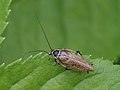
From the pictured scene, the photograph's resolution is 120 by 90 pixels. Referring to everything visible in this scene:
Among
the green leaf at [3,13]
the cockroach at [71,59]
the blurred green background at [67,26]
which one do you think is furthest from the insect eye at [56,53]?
the green leaf at [3,13]

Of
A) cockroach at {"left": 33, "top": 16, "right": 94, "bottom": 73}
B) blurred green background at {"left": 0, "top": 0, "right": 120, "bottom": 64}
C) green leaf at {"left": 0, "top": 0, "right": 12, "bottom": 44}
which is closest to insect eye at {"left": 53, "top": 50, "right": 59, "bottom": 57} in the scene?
cockroach at {"left": 33, "top": 16, "right": 94, "bottom": 73}

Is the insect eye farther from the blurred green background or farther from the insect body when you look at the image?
the blurred green background

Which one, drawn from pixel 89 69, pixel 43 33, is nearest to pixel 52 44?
pixel 43 33

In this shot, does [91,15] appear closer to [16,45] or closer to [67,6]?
[67,6]

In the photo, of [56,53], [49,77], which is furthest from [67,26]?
[49,77]

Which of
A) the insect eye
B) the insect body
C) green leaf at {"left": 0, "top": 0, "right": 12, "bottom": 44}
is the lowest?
the insect body

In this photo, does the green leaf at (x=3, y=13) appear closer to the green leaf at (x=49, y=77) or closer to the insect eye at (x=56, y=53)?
the green leaf at (x=49, y=77)

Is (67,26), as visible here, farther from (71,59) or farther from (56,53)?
(71,59)
